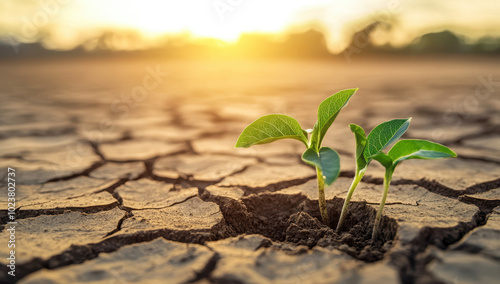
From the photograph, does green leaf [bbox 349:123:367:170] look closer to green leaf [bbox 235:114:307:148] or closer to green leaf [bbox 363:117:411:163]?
green leaf [bbox 363:117:411:163]

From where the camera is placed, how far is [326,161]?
838 mm

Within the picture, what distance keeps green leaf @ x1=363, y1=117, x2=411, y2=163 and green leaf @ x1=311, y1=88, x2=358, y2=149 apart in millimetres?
97

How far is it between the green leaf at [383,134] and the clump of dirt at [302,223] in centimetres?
20

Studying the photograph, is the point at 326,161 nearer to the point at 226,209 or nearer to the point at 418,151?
the point at 418,151

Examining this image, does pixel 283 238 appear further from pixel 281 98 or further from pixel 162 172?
pixel 281 98

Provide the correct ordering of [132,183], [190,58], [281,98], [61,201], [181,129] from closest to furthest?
[61,201] < [132,183] < [181,129] < [281,98] < [190,58]

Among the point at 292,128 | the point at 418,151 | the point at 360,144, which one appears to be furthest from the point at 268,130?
the point at 418,151

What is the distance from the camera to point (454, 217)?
3.38ft

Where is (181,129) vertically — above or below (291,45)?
below

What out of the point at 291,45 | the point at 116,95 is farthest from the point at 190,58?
the point at 116,95

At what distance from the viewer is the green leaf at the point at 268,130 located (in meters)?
0.90

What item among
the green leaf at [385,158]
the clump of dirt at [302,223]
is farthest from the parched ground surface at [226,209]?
the green leaf at [385,158]

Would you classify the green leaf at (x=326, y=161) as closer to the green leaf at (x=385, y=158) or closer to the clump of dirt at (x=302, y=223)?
the green leaf at (x=385, y=158)

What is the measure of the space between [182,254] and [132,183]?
0.69 metres
